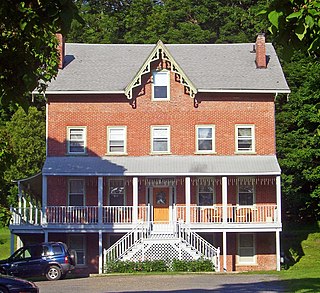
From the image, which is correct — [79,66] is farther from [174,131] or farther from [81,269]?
[81,269]

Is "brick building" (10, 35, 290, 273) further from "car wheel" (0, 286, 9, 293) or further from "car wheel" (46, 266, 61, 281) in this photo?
"car wheel" (0, 286, 9, 293)

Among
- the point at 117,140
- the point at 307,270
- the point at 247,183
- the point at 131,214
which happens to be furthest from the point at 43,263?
the point at 247,183

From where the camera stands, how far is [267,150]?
1623 inches

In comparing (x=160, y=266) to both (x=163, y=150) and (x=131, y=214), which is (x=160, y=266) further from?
(x=163, y=150)

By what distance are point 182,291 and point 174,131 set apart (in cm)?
1663

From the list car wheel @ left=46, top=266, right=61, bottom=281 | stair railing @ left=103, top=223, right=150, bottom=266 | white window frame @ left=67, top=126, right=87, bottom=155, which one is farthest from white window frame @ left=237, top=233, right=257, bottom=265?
car wheel @ left=46, top=266, right=61, bottom=281

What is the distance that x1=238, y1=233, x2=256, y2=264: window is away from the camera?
134ft

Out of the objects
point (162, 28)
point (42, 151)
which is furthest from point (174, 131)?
point (162, 28)

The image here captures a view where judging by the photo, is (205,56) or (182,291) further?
(205,56)

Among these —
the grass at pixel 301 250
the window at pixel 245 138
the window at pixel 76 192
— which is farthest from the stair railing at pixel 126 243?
the grass at pixel 301 250

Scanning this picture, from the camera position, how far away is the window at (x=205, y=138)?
41.3 m

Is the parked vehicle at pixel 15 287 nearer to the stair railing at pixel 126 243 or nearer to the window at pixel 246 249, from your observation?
the stair railing at pixel 126 243

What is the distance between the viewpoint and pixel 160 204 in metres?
41.3

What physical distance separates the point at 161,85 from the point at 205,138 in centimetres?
341
